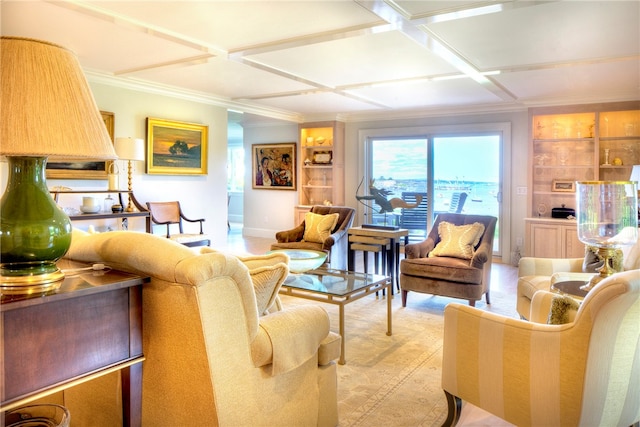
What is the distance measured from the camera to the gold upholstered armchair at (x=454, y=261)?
413 centimetres

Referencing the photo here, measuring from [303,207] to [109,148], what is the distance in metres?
7.23

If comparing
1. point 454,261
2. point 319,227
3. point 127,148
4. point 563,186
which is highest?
point 127,148

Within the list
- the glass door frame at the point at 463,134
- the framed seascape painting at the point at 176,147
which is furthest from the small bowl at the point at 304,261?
the glass door frame at the point at 463,134

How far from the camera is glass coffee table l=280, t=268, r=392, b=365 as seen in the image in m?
3.19

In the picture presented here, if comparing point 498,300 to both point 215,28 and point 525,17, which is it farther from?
point 215,28

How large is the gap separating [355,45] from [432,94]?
2564 mm

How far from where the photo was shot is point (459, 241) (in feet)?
14.8

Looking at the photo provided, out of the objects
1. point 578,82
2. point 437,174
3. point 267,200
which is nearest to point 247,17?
point 578,82

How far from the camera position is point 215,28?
12.0 ft

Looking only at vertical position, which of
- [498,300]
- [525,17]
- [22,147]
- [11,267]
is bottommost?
[498,300]

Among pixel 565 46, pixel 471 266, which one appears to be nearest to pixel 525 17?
pixel 565 46

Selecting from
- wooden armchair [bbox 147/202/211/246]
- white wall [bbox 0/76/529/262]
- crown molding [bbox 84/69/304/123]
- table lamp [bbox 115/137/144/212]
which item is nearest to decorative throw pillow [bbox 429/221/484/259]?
wooden armchair [bbox 147/202/211/246]

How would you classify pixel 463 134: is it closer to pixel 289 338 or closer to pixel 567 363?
pixel 567 363

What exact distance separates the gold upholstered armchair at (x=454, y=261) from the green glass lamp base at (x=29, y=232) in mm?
3407
